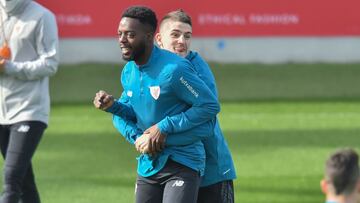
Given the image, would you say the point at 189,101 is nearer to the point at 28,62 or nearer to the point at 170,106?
the point at 170,106

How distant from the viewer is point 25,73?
10.4 m

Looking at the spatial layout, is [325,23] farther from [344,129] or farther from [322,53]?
[344,129]

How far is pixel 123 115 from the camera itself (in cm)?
843

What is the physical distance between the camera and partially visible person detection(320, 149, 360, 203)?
576 centimetres

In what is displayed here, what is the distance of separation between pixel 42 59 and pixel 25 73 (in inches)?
8.4

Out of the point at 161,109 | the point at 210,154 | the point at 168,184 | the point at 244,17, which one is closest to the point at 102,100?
the point at 161,109

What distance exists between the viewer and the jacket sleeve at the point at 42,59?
34.0ft

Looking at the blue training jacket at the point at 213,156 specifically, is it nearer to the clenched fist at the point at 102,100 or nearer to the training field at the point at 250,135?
the clenched fist at the point at 102,100

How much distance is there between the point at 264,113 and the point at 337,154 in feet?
48.3

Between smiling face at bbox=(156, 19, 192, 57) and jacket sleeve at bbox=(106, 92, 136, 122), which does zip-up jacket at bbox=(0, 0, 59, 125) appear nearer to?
smiling face at bbox=(156, 19, 192, 57)

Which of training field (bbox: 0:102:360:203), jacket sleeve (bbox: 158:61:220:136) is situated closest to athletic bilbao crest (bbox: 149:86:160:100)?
jacket sleeve (bbox: 158:61:220:136)

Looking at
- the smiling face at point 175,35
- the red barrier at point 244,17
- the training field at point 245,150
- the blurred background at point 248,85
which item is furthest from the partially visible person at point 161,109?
the red barrier at point 244,17

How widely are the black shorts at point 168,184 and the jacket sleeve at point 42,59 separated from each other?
96.9 inches

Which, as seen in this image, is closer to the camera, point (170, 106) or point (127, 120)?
point (170, 106)
